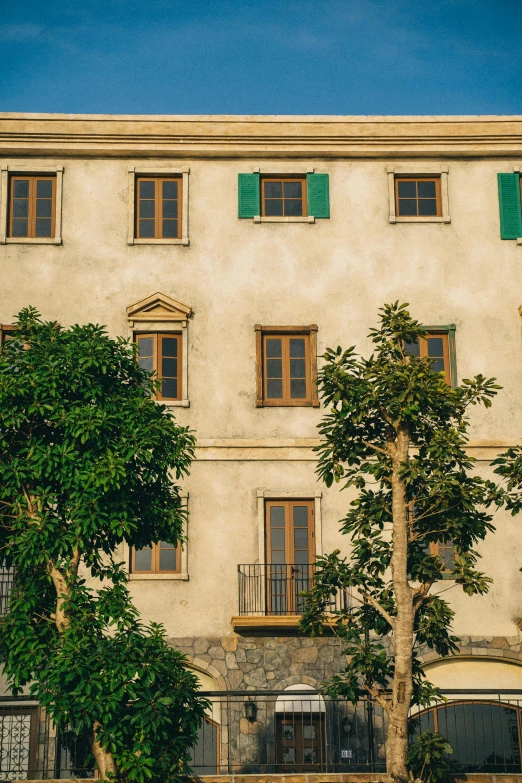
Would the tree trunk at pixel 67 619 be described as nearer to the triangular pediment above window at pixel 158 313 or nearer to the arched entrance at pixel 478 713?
the arched entrance at pixel 478 713

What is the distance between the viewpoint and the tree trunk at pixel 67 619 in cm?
1666

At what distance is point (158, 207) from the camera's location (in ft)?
88.4

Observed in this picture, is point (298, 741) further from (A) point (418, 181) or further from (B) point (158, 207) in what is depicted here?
(A) point (418, 181)

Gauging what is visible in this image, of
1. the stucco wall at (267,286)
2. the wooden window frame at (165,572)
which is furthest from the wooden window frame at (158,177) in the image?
the wooden window frame at (165,572)

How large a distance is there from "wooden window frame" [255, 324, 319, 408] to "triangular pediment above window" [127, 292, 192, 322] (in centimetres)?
156

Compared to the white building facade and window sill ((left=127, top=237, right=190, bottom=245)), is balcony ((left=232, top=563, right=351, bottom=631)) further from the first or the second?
window sill ((left=127, top=237, right=190, bottom=245))

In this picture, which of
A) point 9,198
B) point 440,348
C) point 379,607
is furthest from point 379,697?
point 9,198

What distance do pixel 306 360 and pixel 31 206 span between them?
260 inches

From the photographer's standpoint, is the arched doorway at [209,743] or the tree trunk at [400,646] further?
the arched doorway at [209,743]

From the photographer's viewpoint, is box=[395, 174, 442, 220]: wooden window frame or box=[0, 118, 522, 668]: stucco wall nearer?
box=[0, 118, 522, 668]: stucco wall

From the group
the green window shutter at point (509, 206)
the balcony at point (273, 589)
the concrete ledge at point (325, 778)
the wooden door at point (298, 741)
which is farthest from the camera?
the green window shutter at point (509, 206)

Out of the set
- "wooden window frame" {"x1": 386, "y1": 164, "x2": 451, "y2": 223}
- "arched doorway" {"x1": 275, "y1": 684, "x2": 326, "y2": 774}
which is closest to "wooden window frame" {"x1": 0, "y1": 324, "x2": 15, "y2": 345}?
"wooden window frame" {"x1": 386, "y1": 164, "x2": 451, "y2": 223}

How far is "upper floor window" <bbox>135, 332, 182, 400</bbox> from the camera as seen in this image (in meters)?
26.0

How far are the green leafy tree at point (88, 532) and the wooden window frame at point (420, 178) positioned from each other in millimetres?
10245
